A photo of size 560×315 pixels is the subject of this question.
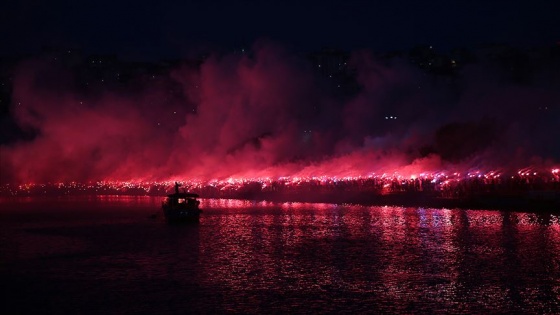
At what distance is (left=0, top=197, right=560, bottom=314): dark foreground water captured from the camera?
591 inches

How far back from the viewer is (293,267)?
67.1 feet

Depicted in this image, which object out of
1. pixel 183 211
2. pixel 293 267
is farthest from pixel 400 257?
pixel 183 211

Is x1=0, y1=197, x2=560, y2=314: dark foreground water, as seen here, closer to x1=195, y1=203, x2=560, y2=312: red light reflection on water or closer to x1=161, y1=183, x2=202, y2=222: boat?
x1=195, y1=203, x2=560, y2=312: red light reflection on water

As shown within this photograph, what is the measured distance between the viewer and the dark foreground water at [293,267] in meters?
15.0

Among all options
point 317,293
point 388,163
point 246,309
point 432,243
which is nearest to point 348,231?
point 432,243

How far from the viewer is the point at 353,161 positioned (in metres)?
64.6

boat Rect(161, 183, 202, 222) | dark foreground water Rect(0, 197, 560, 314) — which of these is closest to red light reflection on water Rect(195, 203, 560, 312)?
dark foreground water Rect(0, 197, 560, 314)

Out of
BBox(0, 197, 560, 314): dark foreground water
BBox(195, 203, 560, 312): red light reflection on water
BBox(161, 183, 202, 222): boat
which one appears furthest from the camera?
BBox(161, 183, 202, 222): boat

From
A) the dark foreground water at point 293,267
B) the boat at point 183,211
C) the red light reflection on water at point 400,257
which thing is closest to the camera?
the dark foreground water at point 293,267

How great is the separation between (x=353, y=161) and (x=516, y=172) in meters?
21.1

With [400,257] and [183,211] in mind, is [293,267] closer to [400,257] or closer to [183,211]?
[400,257]

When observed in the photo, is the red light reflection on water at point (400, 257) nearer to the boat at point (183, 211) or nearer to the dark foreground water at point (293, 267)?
the dark foreground water at point (293, 267)

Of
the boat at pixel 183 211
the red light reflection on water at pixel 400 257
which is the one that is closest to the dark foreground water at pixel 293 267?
the red light reflection on water at pixel 400 257

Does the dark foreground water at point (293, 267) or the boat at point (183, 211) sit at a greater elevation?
the boat at point (183, 211)
